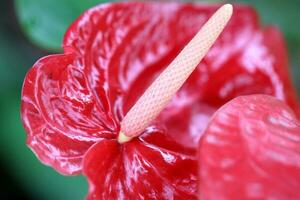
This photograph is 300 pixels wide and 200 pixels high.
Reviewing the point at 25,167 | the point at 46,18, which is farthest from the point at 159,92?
the point at 25,167

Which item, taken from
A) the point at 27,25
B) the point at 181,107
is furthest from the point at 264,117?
the point at 27,25

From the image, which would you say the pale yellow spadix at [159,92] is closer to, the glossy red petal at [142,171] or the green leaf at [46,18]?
the glossy red petal at [142,171]

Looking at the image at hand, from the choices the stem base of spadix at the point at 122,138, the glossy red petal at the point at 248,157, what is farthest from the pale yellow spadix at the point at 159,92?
the glossy red petal at the point at 248,157

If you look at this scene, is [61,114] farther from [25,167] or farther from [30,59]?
[30,59]

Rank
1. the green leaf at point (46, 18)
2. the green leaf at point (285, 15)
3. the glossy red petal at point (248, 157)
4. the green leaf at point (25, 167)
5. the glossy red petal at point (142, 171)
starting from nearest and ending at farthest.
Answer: the glossy red petal at point (248, 157)
the glossy red petal at point (142, 171)
the green leaf at point (46, 18)
the green leaf at point (25, 167)
the green leaf at point (285, 15)

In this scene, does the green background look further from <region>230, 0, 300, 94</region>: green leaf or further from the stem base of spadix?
the stem base of spadix

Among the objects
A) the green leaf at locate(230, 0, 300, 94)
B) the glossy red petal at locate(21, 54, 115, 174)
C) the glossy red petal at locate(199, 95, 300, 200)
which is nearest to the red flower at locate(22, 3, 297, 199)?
the glossy red petal at locate(21, 54, 115, 174)

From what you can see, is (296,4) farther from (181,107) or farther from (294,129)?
(294,129)
